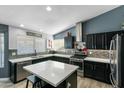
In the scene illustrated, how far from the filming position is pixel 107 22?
358cm

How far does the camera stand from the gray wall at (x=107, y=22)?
10.6 ft

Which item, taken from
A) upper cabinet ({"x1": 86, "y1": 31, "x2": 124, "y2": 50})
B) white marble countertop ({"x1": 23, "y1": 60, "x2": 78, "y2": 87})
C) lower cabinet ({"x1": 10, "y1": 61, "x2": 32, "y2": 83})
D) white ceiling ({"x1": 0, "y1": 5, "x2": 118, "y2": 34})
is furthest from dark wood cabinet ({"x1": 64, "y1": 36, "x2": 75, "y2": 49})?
white marble countertop ({"x1": 23, "y1": 60, "x2": 78, "y2": 87})

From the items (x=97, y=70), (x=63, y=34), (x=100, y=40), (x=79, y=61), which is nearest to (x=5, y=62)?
(x=79, y=61)

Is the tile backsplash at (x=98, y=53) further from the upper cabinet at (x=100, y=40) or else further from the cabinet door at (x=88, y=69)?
the cabinet door at (x=88, y=69)

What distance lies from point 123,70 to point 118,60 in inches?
8.0

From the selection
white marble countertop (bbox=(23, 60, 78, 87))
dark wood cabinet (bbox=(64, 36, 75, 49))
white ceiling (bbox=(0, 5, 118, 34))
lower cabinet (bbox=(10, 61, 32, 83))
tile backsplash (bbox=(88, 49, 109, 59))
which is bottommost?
lower cabinet (bbox=(10, 61, 32, 83))

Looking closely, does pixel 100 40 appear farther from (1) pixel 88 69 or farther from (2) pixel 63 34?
(2) pixel 63 34

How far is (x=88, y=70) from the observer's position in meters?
3.53

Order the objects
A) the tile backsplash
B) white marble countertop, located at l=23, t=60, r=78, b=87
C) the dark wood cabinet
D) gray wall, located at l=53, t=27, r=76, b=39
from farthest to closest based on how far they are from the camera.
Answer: gray wall, located at l=53, t=27, r=76, b=39, the dark wood cabinet, the tile backsplash, white marble countertop, located at l=23, t=60, r=78, b=87

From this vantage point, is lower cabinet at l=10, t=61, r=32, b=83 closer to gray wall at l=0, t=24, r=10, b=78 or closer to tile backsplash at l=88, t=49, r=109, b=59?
gray wall at l=0, t=24, r=10, b=78

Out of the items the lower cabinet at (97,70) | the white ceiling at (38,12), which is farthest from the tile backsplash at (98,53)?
the white ceiling at (38,12)

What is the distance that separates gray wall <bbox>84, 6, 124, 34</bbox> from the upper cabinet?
0.42 meters

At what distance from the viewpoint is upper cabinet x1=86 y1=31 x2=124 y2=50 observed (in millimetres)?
3197

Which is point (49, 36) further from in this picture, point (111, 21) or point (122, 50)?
point (122, 50)
